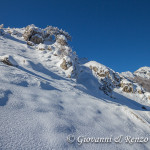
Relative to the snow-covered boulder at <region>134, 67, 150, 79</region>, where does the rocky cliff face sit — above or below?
below

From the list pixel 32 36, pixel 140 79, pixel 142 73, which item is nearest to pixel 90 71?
pixel 32 36

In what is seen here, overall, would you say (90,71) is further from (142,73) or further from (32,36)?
(142,73)

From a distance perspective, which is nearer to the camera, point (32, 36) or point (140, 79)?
point (32, 36)

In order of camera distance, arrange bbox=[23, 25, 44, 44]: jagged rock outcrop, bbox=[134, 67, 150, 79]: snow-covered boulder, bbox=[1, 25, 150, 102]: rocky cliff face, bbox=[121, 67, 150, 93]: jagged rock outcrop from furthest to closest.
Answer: bbox=[134, 67, 150, 79]: snow-covered boulder, bbox=[121, 67, 150, 93]: jagged rock outcrop, bbox=[23, 25, 44, 44]: jagged rock outcrop, bbox=[1, 25, 150, 102]: rocky cliff face

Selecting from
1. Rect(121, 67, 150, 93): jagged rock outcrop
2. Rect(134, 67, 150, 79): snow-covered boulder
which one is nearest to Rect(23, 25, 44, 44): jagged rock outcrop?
Rect(121, 67, 150, 93): jagged rock outcrop

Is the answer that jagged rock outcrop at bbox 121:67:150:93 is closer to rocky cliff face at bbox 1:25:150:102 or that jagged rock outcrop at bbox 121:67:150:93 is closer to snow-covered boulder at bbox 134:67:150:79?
snow-covered boulder at bbox 134:67:150:79

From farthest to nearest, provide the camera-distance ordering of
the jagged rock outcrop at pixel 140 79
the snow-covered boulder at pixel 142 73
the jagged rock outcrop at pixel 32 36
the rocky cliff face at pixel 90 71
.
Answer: the snow-covered boulder at pixel 142 73
the jagged rock outcrop at pixel 140 79
the jagged rock outcrop at pixel 32 36
the rocky cliff face at pixel 90 71

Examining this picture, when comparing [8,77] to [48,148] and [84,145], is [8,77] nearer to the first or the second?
[48,148]

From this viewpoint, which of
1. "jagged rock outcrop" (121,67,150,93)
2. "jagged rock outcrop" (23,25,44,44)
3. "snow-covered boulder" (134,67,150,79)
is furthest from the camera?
"snow-covered boulder" (134,67,150,79)

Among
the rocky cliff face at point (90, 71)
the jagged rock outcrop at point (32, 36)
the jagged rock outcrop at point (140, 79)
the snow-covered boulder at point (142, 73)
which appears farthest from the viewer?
the snow-covered boulder at point (142, 73)

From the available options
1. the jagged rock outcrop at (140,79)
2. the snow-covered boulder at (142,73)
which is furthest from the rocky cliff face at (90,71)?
the snow-covered boulder at (142,73)

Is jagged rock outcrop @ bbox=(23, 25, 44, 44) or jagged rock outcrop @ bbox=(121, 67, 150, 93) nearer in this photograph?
jagged rock outcrop @ bbox=(23, 25, 44, 44)

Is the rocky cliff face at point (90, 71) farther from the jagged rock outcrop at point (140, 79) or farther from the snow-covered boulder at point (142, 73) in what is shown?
the snow-covered boulder at point (142, 73)

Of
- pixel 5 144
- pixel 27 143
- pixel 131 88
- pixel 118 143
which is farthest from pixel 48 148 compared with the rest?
pixel 131 88
